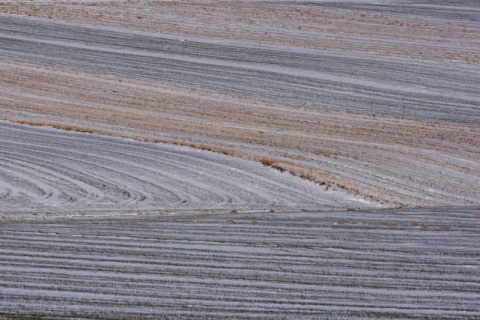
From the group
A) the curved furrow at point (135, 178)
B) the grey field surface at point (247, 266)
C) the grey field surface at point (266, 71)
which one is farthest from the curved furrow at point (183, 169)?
the grey field surface at point (266, 71)

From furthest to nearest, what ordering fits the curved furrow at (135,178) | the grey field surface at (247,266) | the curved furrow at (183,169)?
the curved furrow at (183,169), the curved furrow at (135,178), the grey field surface at (247,266)

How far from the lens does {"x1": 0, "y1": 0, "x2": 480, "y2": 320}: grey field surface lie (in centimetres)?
762

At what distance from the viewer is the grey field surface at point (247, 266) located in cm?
723

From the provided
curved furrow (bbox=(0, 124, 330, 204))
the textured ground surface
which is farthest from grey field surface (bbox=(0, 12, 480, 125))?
curved furrow (bbox=(0, 124, 330, 204))

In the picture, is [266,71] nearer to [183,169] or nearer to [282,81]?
[282,81]

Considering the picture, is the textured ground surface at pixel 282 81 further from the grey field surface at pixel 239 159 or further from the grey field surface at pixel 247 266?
the grey field surface at pixel 247 266

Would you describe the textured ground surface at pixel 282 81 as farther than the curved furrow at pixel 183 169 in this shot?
Yes

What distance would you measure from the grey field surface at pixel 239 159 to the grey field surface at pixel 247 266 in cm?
3

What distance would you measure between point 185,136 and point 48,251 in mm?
4718

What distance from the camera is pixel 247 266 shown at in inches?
318

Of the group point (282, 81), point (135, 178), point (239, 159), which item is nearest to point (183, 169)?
point (135, 178)

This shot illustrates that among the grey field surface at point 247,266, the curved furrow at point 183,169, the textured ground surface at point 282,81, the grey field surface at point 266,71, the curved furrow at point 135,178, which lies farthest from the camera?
the grey field surface at point 266,71

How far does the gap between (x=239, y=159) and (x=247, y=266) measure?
3790mm

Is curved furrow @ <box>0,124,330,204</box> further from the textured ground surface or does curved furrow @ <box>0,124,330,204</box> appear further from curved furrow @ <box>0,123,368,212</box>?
the textured ground surface
